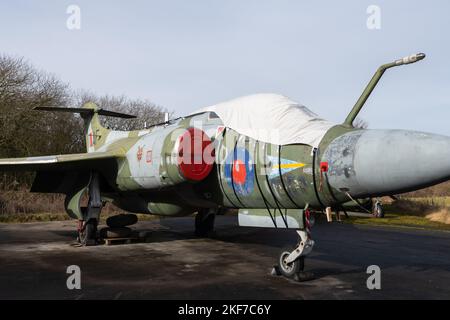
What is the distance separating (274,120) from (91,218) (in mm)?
6601

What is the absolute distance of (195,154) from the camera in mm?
8719

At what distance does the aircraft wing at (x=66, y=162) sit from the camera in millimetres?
11009

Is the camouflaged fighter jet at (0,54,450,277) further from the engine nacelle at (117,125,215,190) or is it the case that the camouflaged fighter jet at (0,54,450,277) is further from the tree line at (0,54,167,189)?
the tree line at (0,54,167,189)

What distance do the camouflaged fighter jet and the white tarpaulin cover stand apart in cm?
2

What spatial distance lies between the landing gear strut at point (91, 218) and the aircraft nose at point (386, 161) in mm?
7377

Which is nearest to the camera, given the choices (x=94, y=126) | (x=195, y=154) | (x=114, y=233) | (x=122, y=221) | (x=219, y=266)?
(x=219, y=266)

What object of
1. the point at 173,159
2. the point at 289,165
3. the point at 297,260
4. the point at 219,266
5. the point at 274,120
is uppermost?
the point at 274,120

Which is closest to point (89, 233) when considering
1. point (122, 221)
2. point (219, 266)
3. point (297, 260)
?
point (122, 221)

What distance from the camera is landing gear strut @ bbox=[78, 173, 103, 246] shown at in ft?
37.7

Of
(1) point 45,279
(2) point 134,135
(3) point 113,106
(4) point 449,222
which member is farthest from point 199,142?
(3) point 113,106

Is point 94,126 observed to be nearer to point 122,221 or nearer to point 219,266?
point 122,221

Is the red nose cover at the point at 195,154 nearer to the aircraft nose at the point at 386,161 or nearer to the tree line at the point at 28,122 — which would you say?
the aircraft nose at the point at 386,161
